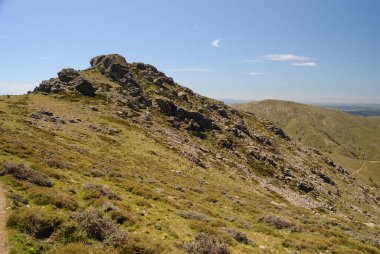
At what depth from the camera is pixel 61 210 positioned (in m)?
18.1

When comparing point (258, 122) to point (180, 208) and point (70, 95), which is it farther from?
point (180, 208)

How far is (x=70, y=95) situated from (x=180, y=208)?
68928 mm

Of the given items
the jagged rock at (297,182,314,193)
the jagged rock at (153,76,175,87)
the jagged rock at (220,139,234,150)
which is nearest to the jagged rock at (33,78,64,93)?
the jagged rock at (153,76,175,87)

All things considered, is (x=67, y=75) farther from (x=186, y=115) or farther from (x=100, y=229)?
(x=100, y=229)

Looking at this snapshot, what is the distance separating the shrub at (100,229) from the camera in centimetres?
1536

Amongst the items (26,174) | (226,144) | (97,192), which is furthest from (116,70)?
(97,192)

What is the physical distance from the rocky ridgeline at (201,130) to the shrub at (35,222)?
161 feet

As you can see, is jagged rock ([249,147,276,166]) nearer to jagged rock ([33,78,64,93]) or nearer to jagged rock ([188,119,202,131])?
jagged rock ([188,119,202,131])

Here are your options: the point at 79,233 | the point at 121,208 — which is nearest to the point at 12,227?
the point at 79,233

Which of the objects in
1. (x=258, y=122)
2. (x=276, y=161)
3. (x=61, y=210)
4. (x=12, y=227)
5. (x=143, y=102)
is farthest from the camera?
(x=258, y=122)

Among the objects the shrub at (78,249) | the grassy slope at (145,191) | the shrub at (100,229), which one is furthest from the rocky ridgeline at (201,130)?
the shrub at (78,249)

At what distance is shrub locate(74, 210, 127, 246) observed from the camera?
15.4 metres

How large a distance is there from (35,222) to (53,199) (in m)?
3.66

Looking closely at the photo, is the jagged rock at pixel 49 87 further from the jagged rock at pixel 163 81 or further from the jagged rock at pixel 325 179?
the jagged rock at pixel 325 179
